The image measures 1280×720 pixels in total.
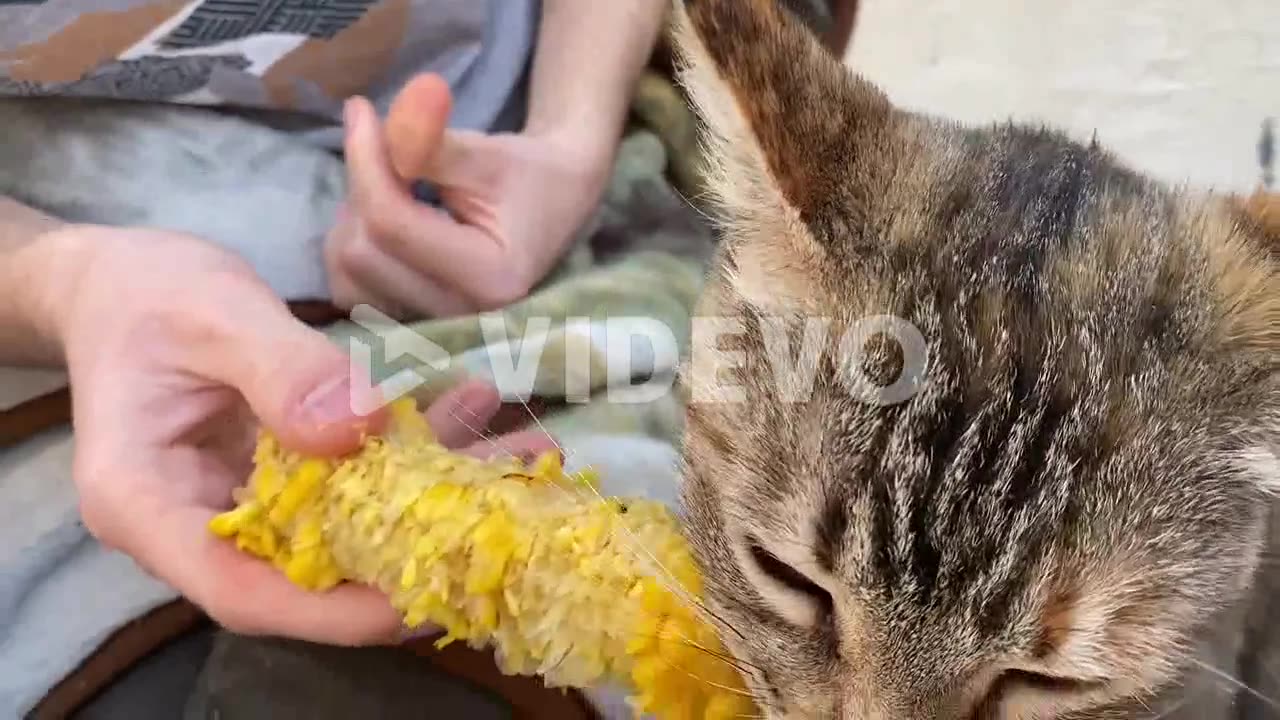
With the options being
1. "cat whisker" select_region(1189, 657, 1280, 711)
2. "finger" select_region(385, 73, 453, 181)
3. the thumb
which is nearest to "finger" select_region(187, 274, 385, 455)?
the thumb

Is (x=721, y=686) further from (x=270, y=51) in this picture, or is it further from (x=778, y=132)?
(x=270, y=51)

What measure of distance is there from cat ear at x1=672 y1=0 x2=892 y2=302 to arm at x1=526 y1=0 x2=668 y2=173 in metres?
0.43

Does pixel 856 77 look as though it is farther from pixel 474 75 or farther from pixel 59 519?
pixel 59 519

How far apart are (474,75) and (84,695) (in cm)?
70

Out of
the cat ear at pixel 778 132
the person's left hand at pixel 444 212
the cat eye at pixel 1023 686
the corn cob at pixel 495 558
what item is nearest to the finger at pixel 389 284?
the person's left hand at pixel 444 212

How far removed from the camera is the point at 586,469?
826 millimetres

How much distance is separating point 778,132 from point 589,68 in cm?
55

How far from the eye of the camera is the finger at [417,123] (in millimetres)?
929

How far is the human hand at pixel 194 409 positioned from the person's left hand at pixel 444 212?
164 mm

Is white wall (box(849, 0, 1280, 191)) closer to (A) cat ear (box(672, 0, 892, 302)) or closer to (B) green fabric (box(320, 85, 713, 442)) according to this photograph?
(B) green fabric (box(320, 85, 713, 442))

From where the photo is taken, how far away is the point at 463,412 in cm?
88

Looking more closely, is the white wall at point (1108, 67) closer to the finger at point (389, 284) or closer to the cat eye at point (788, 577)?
the finger at point (389, 284)

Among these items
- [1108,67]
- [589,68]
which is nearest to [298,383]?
[589,68]

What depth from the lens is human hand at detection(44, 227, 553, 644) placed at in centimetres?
75
